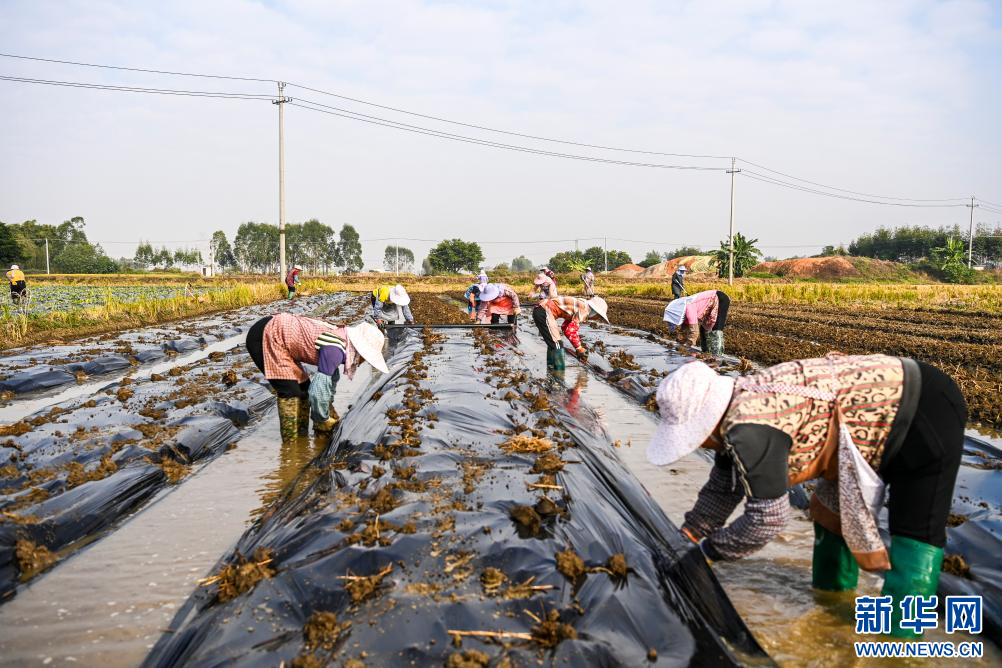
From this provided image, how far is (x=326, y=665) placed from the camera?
190 cm

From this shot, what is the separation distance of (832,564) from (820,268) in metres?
48.1

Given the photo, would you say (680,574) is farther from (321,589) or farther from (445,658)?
(321,589)

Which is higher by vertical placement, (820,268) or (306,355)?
(820,268)

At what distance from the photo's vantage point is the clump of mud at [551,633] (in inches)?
78.7

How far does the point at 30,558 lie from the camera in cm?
324

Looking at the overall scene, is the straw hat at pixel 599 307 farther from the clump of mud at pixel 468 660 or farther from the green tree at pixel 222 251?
the green tree at pixel 222 251

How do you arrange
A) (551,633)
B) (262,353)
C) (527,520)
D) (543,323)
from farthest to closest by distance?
(543,323) < (262,353) < (527,520) < (551,633)

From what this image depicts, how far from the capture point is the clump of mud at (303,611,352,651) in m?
2.00

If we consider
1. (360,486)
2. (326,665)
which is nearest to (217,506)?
(360,486)

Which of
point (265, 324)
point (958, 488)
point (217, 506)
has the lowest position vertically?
point (217, 506)

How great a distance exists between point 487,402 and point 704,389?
3334mm

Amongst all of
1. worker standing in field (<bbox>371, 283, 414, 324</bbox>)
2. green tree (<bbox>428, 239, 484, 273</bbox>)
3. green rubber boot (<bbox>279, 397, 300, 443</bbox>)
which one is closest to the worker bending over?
worker standing in field (<bbox>371, 283, 414, 324</bbox>)

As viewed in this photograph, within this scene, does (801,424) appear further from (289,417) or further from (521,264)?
(521,264)

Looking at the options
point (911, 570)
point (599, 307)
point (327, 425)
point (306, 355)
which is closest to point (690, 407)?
point (911, 570)
